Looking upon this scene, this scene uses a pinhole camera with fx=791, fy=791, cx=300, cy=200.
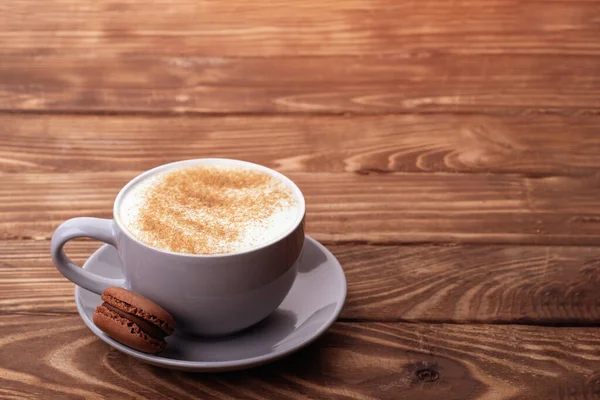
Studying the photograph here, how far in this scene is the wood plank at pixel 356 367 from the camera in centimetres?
71

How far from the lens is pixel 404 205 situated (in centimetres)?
A: 103

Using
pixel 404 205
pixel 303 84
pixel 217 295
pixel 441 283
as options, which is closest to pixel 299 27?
pixel 303 84

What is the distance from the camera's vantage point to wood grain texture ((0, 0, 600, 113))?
4.30 ft

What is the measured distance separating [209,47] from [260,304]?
84cm

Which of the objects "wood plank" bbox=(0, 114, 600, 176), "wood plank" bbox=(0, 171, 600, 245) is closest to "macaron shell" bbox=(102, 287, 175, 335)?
"wood plank" bbox=(0, 171, 600, 245)

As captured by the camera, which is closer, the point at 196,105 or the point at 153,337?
the point at 153,337

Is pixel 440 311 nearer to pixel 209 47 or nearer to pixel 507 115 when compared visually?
pixel 507 115

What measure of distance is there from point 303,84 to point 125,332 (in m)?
0.77

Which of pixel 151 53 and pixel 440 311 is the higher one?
pixel 151 53

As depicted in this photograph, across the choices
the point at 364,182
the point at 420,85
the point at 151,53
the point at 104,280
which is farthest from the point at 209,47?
the point at 104,280

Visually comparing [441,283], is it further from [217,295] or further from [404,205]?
[217,295]

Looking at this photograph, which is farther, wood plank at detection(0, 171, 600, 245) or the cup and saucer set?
wood plank at detection(0, 171, 600, 245)

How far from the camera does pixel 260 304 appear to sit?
2.40ft

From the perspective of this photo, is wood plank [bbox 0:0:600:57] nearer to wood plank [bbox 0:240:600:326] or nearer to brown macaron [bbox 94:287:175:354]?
wood plank [bbox 0:240:600:326]
